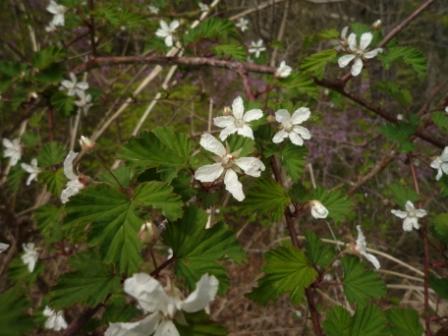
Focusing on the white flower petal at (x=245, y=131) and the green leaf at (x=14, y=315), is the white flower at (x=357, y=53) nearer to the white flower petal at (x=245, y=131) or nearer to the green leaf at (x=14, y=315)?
the white flower petal at (x=245, y=131)

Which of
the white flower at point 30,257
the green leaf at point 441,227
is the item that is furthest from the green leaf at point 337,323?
the white flower at point 30,257

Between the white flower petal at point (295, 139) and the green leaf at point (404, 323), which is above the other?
the white flower petal at point (295, 139)

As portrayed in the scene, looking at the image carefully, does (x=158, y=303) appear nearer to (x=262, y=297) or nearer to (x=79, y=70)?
(x=262, y=297)

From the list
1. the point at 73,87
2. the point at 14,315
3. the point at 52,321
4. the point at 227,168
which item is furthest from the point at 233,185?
the point at 73,87

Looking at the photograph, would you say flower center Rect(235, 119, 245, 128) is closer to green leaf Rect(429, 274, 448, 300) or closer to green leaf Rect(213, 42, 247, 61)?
green leaf Rect(213, 42, 247, 61)

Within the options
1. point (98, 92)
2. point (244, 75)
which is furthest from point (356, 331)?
point (98, 92)

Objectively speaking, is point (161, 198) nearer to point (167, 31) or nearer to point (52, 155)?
point (52, 155)

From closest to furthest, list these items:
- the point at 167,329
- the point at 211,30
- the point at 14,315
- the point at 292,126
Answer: the point at 14,315
the point at 167,329
the point at 292,126
the point at 211,30
